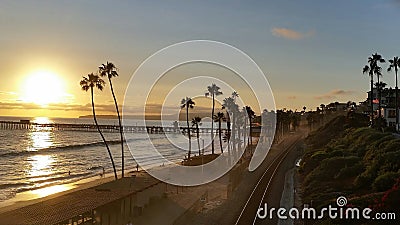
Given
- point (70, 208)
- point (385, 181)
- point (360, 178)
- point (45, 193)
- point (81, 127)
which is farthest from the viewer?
point (81, 127)

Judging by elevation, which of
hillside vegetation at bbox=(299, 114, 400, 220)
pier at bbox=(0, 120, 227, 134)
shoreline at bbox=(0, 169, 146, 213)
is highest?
pier at bbox=(0, 120, 227, 134)

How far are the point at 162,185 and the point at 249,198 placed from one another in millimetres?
11152

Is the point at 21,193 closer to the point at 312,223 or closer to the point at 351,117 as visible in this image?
the point at 312,223

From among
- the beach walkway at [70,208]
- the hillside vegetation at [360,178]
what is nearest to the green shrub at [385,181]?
the hillside vegetation at [360,178]

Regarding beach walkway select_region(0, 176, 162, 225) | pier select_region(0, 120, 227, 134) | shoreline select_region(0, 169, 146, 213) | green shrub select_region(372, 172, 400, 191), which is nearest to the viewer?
Result: green shrub select_region(372, 172, 400, 191)

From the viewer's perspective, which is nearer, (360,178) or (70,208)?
(360,178)

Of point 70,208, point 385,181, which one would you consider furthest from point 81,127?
point 385,181

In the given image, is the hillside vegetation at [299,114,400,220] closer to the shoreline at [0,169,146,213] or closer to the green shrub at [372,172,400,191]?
the green shrub at [372,172,400,191]

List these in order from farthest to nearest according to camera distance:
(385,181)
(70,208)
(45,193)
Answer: (45,193) < (70,208) < (385,181)

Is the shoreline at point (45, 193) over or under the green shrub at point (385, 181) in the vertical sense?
under

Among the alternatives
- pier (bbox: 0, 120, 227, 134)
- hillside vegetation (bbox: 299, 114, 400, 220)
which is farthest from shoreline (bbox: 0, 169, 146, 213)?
pier (bbox: 0, 120, 227, 134)

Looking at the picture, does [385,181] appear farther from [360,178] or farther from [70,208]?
[70,208]

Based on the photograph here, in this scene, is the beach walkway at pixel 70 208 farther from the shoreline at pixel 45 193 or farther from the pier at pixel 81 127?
the pier at pixel 81 127

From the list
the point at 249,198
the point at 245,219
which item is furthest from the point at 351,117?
the point at 245,219
